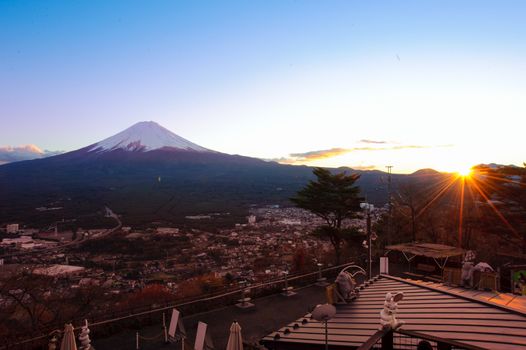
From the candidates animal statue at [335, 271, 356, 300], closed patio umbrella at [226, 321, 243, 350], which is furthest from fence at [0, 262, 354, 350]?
animal statue at [335, 271, 356, 300]

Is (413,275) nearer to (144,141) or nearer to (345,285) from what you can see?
(345,285)

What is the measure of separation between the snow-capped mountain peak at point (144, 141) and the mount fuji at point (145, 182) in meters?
0.30

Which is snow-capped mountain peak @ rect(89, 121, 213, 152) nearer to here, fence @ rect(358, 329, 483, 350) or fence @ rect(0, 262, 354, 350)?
fence @ rect(0, 262, 354, 350)

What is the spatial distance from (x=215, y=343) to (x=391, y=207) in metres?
18.5

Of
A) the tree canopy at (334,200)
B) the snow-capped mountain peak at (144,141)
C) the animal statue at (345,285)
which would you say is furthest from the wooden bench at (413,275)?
the snow-capped mountain peak at (144,141)

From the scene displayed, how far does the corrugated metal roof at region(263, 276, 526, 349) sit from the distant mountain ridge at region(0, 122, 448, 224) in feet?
113

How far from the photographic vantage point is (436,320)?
5812 mm

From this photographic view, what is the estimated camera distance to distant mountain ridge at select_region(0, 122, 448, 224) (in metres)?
A: 49.7

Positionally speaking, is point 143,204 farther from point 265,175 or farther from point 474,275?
point 474,275

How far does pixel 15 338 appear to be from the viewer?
7426mm

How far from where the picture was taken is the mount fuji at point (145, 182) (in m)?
48.3

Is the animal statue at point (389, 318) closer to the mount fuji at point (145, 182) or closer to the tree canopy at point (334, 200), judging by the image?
the tree canopy at point (334, 200)

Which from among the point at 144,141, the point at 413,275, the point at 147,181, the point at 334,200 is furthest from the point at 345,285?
the point at 144,141

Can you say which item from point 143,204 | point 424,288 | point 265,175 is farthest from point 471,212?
point 265,175
